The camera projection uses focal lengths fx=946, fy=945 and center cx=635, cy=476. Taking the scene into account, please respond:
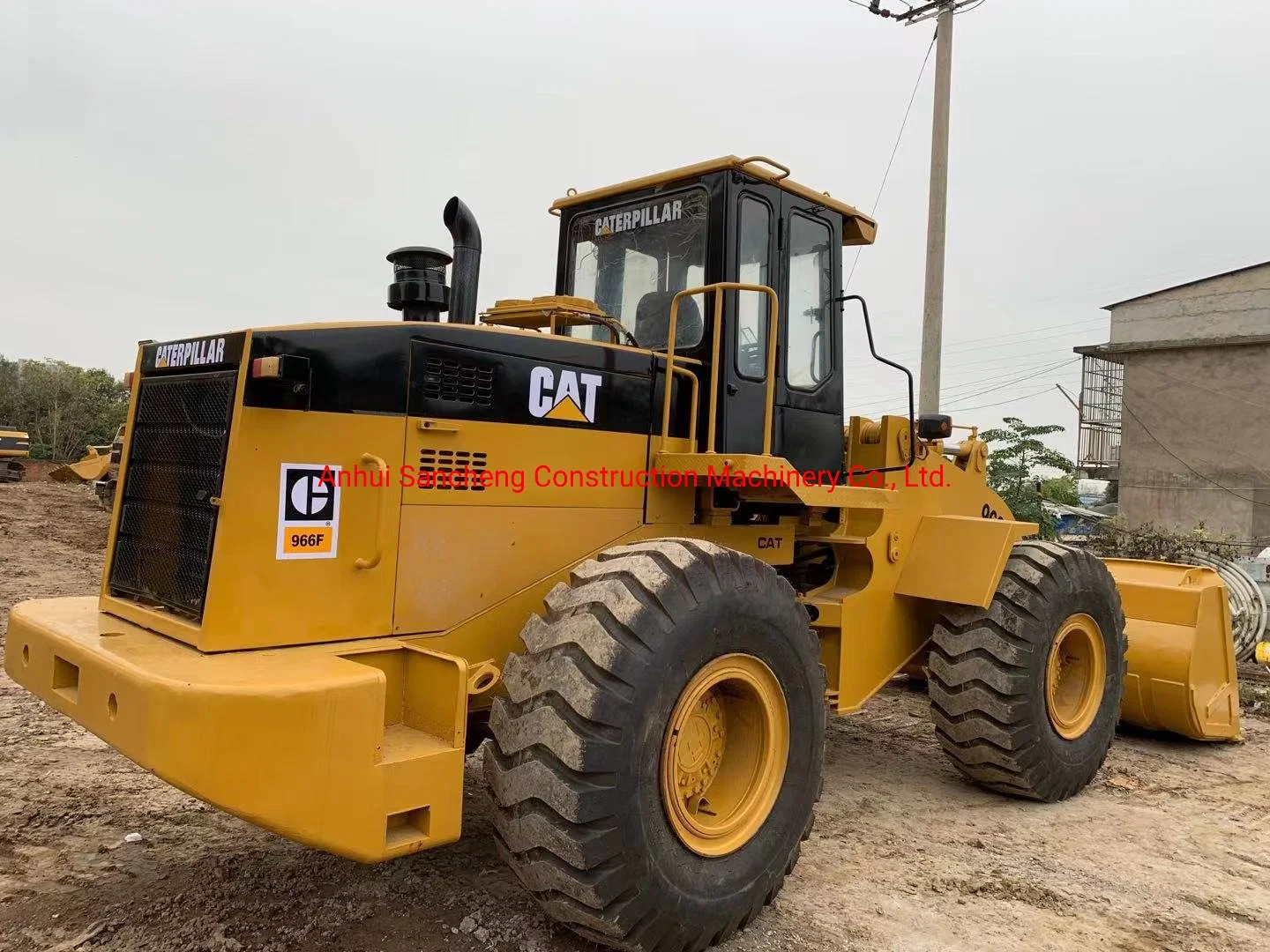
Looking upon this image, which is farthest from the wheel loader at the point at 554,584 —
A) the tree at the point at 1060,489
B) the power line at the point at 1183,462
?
the power line at the point at 1183,462

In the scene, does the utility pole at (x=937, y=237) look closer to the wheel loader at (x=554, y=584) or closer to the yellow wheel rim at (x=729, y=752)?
the wheel loader at (x=554, y=584)

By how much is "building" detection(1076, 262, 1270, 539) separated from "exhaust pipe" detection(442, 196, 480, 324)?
21.6 metres

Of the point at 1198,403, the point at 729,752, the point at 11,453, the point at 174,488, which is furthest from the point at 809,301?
the point at 11,453

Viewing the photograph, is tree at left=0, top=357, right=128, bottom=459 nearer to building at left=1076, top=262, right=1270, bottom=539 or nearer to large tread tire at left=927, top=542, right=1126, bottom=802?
building at left=1076, top=262, right=1270, bottom=539

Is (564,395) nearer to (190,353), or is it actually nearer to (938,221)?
(190,353)

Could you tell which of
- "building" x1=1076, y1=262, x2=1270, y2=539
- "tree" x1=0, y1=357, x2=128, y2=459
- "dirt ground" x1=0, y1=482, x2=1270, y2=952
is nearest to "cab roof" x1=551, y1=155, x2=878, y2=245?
"dirt ground" x1=0, y1=482, x2=1270, y2=952

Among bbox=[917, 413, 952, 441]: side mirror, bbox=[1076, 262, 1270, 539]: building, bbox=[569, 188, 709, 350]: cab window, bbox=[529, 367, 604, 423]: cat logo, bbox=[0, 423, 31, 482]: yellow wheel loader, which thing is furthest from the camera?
bbox=[0, 423, 31, 482]: yellow wheel loader

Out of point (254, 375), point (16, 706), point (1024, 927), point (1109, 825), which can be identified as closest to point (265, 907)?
point (254, 375)

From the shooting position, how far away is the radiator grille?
3445 mm

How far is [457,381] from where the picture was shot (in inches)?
138

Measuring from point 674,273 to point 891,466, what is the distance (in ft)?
6.41

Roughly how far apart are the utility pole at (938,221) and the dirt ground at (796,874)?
7462 mm

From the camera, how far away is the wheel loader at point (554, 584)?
293cm

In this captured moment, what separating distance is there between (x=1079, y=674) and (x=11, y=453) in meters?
29.9
